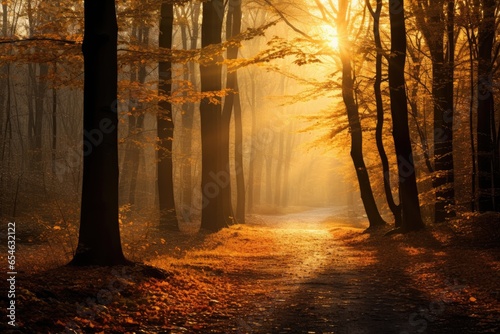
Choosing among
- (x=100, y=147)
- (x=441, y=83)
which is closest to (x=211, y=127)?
(x=441, y=83)

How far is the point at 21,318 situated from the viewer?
534 cm

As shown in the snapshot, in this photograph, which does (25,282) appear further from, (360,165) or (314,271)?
(360,165)

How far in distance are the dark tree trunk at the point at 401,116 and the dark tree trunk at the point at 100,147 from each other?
10.1 metres

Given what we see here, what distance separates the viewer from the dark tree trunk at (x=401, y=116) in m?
16.0

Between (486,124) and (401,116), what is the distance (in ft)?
8.24

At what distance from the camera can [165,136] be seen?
18281 mm

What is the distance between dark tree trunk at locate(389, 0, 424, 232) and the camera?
15977 millimetres

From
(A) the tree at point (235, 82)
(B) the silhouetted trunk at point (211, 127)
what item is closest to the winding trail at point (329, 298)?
(B) the silhouetted trunk at point (211, 127)

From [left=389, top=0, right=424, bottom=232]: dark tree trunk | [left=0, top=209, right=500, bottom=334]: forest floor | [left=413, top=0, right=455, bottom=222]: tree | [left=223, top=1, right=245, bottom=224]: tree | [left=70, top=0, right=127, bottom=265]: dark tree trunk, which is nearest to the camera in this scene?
[left=0, top=209, right=500, bottom=334]: forest floor

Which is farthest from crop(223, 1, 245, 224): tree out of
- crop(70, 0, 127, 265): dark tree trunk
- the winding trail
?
crop(70, 0, 127, 265): dark tree trunk

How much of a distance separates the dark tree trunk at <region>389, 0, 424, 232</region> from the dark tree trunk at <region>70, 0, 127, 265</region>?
10.1 m

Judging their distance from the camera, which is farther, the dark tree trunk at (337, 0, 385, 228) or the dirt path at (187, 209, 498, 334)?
the dark tree trunk at (337, 0, 385, 228)

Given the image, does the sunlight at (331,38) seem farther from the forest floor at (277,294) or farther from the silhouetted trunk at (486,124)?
the forest floor at (277,294)

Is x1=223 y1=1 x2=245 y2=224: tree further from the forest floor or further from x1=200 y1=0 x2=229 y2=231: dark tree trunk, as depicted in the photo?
the forest floor
